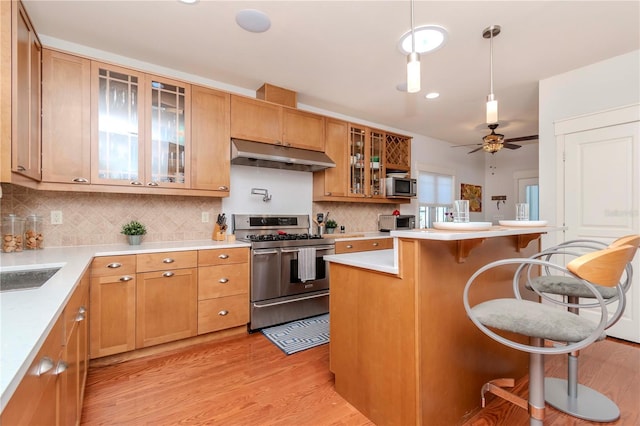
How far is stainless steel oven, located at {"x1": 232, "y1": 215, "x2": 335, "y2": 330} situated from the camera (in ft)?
9.61

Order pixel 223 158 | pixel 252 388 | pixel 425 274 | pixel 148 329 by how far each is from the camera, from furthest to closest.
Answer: pixel 223 158, pixel 148 329, pixel 252 388, pixel 425 274

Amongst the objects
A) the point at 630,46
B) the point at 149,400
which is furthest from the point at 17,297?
the point at 630,46

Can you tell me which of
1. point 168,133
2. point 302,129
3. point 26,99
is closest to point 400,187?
point 302,129

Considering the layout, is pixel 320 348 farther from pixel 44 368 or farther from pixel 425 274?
pixel 44 368

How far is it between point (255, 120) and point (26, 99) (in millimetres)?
1773

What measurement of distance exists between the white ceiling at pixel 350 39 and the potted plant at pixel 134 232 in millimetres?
1578

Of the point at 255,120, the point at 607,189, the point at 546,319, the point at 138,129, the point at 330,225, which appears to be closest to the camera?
the point at 546,319

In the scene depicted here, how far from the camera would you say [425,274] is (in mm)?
1456

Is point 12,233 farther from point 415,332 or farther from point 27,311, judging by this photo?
point 415,332

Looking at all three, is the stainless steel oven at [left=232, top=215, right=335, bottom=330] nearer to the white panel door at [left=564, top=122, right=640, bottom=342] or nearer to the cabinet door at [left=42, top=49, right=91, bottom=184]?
the cabinet door at [left=42, top=49, right=91, bottom=184]

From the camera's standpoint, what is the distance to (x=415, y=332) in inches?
56.1

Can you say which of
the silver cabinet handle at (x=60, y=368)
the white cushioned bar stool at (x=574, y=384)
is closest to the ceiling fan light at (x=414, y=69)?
the white cushioned bar stool at (x=574, y=384)

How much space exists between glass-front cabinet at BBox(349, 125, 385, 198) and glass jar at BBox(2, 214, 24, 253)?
128 inches

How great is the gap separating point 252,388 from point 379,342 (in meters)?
1.00
